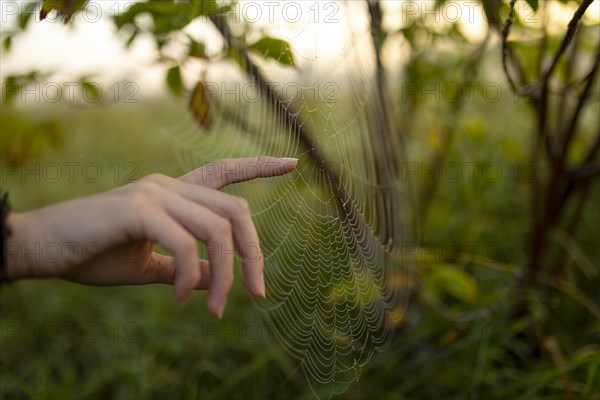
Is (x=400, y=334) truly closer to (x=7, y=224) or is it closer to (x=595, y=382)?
(x=595, y=382)

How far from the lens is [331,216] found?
62.5 inches

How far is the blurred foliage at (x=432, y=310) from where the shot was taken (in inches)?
75.7

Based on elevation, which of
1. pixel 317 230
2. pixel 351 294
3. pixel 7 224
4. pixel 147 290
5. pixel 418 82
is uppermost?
pixel 7 224

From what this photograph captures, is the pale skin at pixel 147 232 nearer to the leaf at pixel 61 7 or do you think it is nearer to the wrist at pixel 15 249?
the wrist at pixel 15 249

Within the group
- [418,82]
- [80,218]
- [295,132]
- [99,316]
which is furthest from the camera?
[99,316]

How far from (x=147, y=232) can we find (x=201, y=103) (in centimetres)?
85

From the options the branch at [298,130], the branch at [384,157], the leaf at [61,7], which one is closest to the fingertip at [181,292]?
the leaf at [61,7]

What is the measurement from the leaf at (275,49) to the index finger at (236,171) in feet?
1.67

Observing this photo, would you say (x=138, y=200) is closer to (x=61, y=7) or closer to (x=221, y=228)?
(x=221, y=228)

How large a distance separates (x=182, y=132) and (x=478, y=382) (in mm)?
1957

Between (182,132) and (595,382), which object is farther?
(182,132)

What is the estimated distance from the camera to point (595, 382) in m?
1.77

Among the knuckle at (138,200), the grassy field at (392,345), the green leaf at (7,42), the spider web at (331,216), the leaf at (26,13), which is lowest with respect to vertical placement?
the grassy field at (392,345)

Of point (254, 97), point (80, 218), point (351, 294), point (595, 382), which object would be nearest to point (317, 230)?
point (351, 294)
